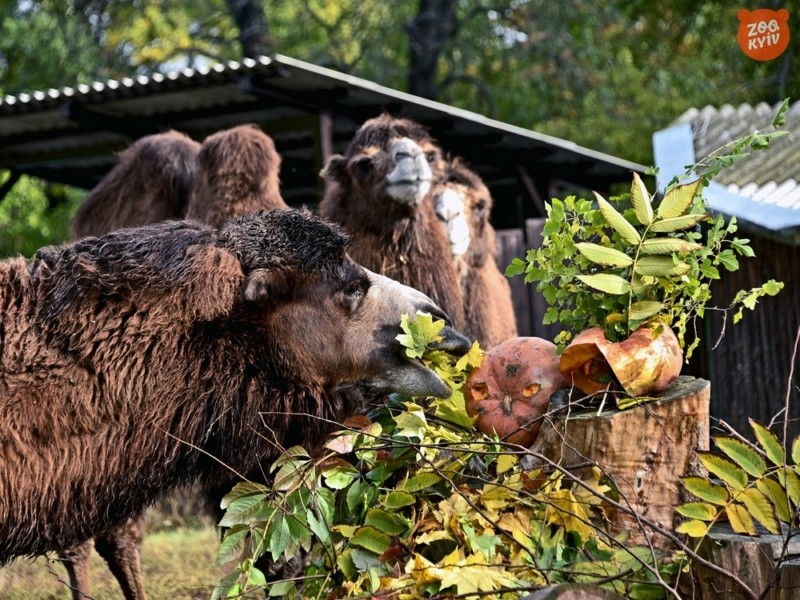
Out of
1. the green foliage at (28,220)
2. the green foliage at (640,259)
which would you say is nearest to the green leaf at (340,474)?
the green foliage at (640,259)

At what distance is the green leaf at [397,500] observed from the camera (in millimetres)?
3902

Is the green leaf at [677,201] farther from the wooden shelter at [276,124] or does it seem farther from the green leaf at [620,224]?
the wooden shelter at [276,124]

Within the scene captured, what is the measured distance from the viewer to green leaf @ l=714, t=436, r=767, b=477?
3660 mm

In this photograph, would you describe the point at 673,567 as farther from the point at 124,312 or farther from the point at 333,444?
the point at 124,312

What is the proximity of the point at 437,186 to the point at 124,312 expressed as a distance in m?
4.23

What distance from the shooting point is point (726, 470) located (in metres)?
3.66

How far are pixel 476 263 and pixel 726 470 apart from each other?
4844 mm

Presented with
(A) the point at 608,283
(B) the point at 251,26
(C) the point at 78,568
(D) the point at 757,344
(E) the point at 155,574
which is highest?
(B) the point at 251,26

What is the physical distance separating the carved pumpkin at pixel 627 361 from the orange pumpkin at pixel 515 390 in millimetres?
149

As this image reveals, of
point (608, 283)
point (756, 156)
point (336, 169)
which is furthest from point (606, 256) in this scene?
point (756, 156)

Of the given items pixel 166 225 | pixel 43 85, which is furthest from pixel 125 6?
pixel 166 225

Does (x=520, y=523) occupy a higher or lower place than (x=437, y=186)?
lower

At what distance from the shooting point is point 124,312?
3938 mm

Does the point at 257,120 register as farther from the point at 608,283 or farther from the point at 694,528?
the point at 694,528
